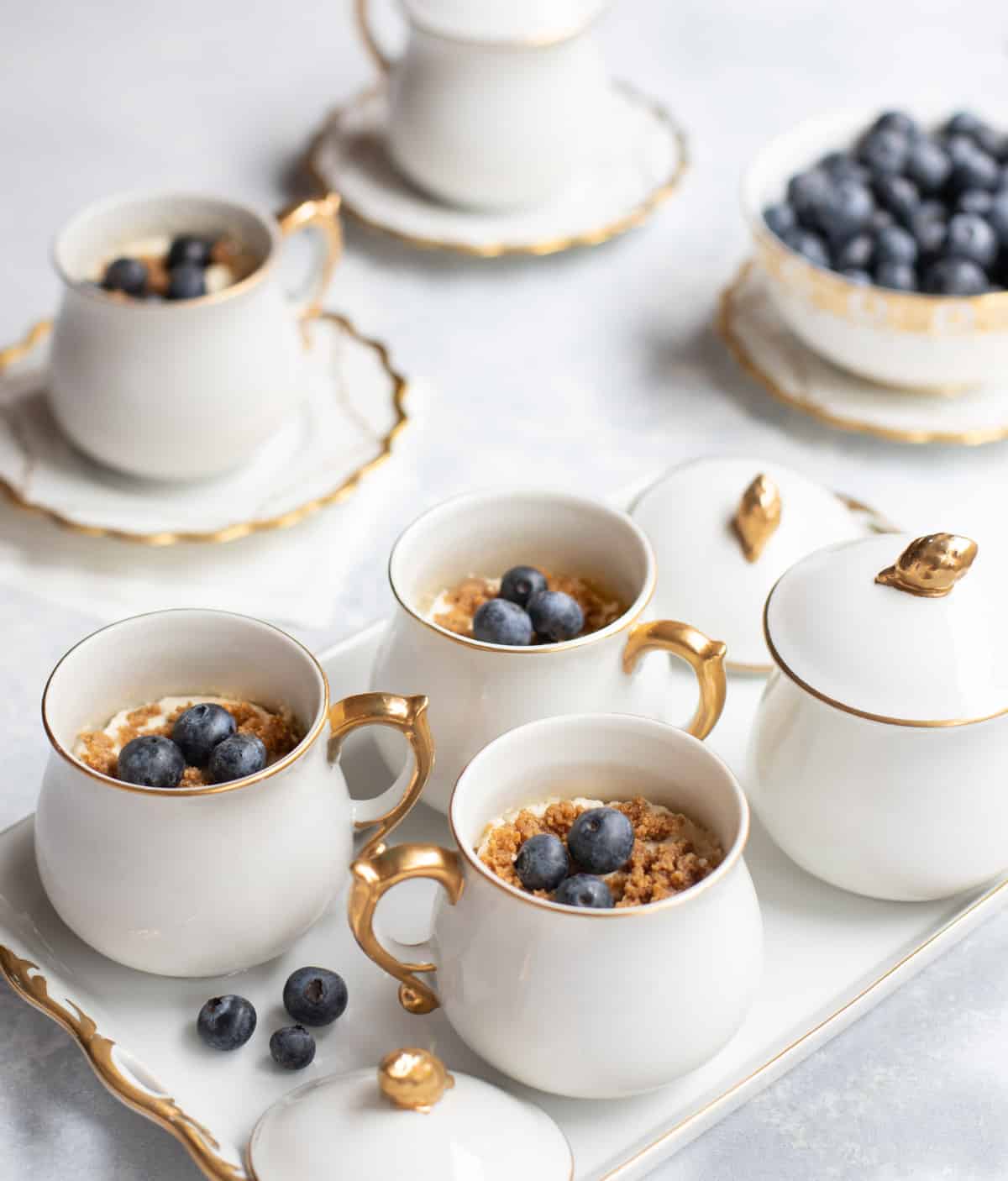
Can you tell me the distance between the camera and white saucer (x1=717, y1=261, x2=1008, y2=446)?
119 centimetres

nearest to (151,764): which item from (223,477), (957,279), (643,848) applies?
(643,848)

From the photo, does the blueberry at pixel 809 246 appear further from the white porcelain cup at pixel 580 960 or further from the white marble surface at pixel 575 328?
the white porcelain cup at pixel 580 960

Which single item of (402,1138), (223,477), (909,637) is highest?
(909,637)

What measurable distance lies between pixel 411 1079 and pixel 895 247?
2.70 ft

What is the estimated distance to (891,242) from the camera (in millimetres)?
1200

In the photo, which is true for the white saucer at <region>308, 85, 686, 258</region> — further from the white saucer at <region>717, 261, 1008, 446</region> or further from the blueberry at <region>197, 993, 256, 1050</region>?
the blueberry at <region>197, 993, 256, 1050</region>

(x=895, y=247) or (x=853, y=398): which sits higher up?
(x=895, y=247)

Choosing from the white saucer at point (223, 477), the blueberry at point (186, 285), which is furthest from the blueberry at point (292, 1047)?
the blueberry at point (186, 285)

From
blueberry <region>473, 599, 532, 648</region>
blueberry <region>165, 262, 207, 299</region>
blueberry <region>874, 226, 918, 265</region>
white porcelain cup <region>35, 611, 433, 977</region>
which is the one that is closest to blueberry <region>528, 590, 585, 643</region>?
blueberry <region>473, 599, 532, 648</region>

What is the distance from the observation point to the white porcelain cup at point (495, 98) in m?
1.31

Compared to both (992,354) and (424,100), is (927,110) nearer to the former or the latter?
(992,354)

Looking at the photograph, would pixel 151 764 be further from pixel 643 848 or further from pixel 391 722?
pixel 643 848

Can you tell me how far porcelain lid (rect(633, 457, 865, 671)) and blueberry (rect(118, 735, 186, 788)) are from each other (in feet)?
1.03

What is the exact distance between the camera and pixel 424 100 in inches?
53.7
